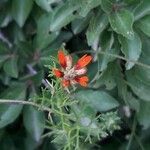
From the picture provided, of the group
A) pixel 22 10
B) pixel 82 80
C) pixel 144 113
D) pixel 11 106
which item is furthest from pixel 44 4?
pixel 82 80

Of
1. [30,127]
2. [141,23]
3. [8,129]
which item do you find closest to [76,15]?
[141,23]

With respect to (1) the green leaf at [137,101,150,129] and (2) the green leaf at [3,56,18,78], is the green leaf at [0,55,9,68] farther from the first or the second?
(1) the green leaf at [137,101,150,129]

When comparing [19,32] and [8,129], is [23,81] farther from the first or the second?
[8,129]

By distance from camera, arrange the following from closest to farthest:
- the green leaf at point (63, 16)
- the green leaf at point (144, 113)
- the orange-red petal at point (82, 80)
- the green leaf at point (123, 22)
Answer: the orange-red petal at point (82, 80) → the green leaf at point (123, 22) → the green leaf at point (63, 16) → the green leaf at point (144, 113)

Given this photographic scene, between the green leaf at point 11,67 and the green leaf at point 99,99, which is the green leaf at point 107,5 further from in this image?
the green leaf at point 11,67

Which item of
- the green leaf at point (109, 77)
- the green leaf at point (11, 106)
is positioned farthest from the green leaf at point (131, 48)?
the green leaf at point (11, 106)

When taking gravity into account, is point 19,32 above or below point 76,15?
below

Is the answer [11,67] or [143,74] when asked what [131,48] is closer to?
[143,74]

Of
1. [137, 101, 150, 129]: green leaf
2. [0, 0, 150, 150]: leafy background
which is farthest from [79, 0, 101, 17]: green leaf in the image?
[137, 101, 150, 129]: green leaf
